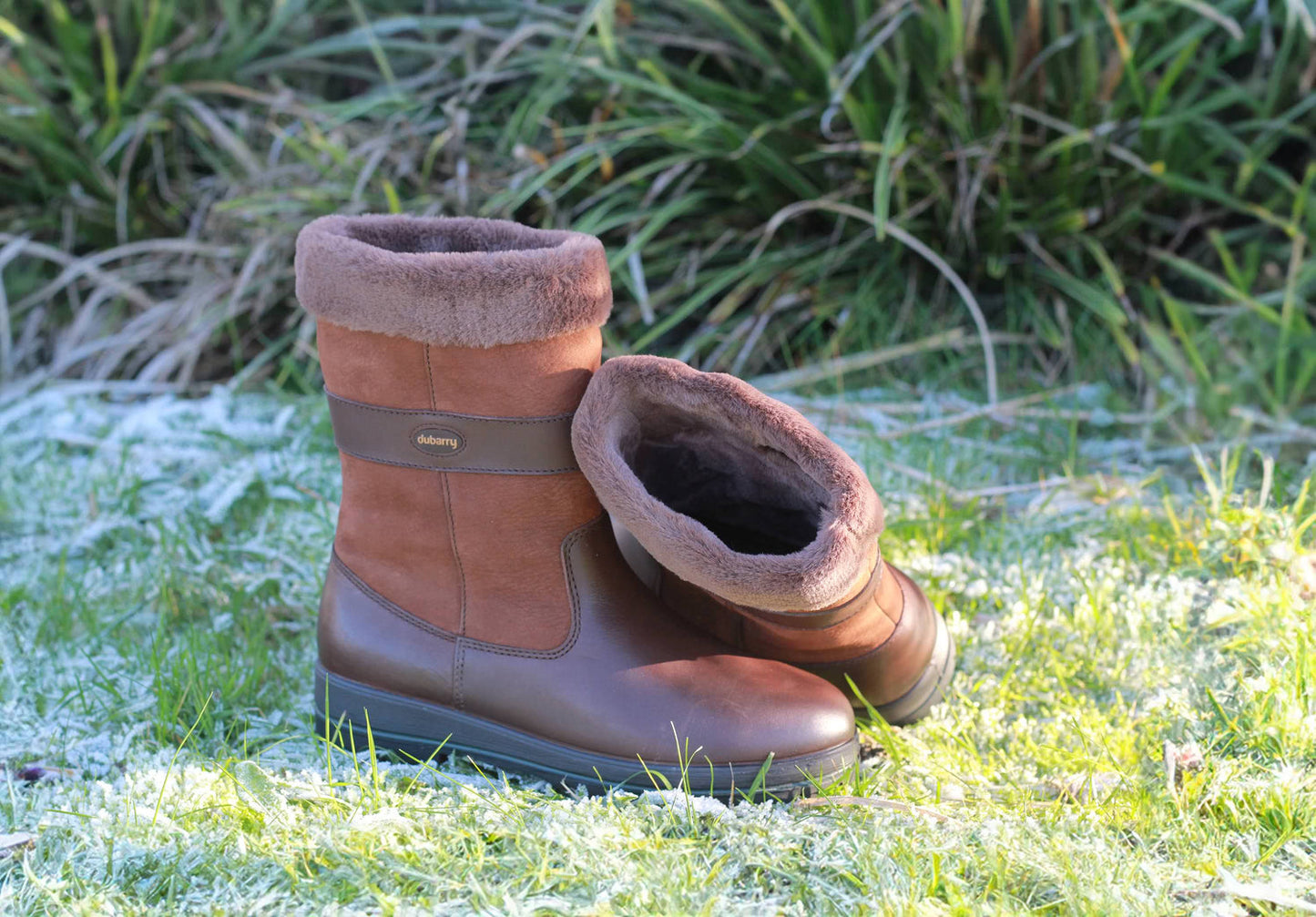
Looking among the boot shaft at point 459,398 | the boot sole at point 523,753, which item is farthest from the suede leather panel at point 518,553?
the boot sole at point 523,753

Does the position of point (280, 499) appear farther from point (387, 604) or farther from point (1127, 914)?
point (1127, 914)

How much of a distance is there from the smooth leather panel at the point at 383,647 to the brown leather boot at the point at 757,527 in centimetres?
25

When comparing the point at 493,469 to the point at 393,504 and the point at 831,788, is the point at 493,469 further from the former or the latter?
the point at 831,788

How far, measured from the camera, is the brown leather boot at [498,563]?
3.56 feet

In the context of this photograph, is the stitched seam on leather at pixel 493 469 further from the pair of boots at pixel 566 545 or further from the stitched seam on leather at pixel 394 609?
the stitched seam on leather at pixel 394 609

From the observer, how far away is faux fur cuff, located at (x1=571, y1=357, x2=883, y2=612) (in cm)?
103

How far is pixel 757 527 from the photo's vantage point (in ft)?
4.13

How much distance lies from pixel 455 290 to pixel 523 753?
486mm

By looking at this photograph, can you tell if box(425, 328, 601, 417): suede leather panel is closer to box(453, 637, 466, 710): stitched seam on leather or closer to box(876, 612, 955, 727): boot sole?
box(453, 637, 466, 710): stitched seam on leather

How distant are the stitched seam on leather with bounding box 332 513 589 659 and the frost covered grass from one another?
133mm

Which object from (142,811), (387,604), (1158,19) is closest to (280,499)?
(387,604)

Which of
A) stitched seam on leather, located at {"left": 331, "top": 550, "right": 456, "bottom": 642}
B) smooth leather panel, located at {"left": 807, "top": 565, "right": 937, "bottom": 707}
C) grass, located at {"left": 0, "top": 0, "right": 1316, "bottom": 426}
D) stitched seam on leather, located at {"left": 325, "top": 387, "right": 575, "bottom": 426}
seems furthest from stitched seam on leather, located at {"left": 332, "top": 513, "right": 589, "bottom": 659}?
grass, located at {"left": 0, "top": 0, "right": 1316, "bottom": 426}

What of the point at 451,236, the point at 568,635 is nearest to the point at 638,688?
the point at 568,635

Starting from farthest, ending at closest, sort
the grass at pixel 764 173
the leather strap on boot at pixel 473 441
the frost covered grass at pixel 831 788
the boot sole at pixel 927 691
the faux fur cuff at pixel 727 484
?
the grass at pixel 764 173, the boot sole at pixel 927 691, the leather strap on boot at pixel 473 441, the faux fur cuff at pixel 727 484, the frost covered grass at pixel 831 788
